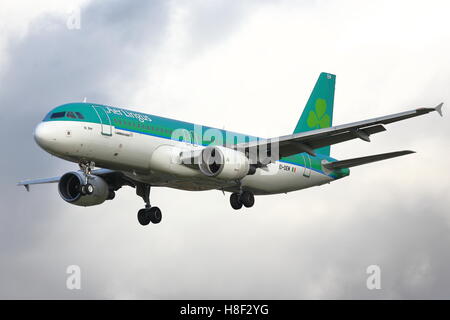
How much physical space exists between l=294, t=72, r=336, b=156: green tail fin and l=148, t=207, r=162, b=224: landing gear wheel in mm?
11338

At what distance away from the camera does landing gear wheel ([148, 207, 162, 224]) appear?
2420 inches

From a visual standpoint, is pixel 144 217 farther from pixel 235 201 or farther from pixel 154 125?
pixel 154 125

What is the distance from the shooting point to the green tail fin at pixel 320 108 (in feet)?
222

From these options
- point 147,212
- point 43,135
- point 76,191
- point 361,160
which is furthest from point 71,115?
point 361,160

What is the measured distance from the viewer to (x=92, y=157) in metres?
52.6

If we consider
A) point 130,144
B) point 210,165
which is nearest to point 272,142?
point 210,165

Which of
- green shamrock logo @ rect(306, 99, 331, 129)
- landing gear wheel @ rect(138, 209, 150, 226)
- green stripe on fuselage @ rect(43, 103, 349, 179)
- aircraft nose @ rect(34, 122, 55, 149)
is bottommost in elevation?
landing gear wheel @ rect(138, 209, 150, 226)

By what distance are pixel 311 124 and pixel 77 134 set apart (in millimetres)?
20938

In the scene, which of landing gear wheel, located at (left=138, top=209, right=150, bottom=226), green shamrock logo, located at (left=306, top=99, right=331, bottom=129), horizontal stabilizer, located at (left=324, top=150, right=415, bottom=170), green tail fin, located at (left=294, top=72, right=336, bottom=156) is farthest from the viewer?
green shamrock logo, located at (left=306, top=99, right=331, bottom=129)

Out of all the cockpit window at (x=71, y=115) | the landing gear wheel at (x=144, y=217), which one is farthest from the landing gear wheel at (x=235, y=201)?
the cockpit window at (x=71, y=115)

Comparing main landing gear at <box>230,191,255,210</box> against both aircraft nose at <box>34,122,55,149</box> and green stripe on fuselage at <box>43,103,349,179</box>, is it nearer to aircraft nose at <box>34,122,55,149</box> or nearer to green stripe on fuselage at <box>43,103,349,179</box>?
green stripe on fuselage at <box>43,103,349,179</box>

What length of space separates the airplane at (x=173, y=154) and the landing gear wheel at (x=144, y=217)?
0.06 m

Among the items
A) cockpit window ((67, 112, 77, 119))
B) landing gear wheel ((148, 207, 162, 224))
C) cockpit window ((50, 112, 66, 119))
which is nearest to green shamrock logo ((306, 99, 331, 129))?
landing gear wheel ((148, 207, 162, 224))

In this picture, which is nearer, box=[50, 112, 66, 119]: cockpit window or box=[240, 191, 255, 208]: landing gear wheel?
box=[50, 112, 66, 119]: cockpit window
